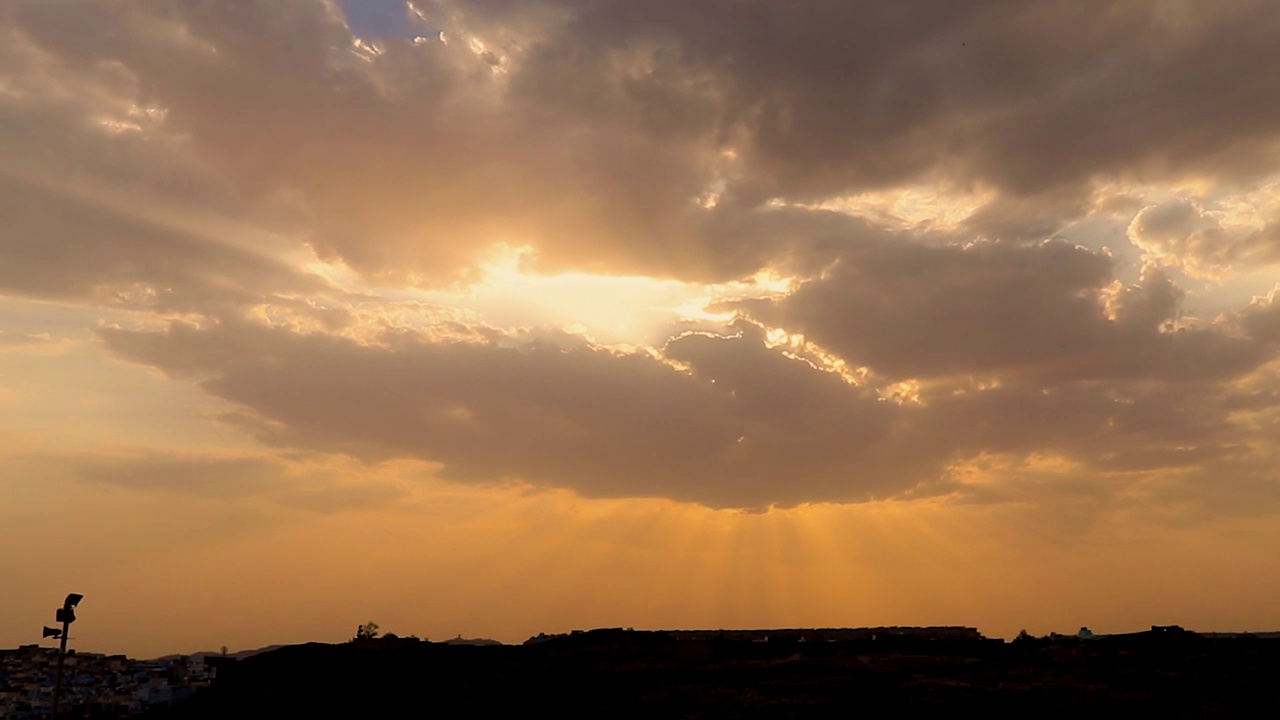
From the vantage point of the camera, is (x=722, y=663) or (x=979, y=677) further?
(x=722, y=663)

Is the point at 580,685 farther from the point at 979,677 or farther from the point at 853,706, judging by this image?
the point at 979,677

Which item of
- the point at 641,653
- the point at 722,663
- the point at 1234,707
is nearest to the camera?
the point at 1234,707

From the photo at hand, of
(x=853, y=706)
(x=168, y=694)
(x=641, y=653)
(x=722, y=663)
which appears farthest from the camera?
(x=168, y=694)

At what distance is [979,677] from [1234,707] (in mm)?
11790

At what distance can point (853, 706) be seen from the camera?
44562 millimetres

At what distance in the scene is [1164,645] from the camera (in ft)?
179

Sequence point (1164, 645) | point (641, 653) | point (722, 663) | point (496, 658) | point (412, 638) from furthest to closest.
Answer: point (412, 638) < point (496, 658) < point (641, 653) < point (722, 663) < point (1164, 645)

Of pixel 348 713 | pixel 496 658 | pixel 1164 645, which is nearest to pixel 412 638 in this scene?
pixel 496 658

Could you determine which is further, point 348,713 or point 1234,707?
point 348,713

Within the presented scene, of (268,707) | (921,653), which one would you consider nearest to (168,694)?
(268,707)

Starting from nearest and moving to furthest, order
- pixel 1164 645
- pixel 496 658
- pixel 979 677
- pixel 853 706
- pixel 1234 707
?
pixel 1234 707
pixel 853 706
pixel 979 677
pixel 1164 645
pixel 496 658

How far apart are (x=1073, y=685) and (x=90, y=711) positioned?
327 ft

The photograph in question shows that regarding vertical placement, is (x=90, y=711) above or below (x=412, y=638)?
below

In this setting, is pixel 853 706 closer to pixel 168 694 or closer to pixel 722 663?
pixel 722 663
